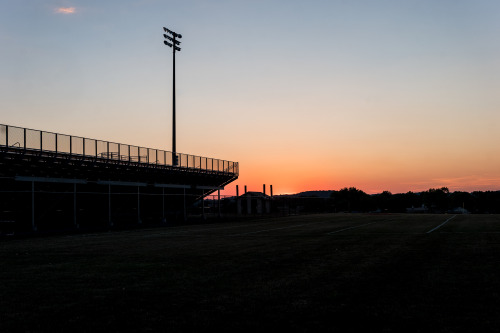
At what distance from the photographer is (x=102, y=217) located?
135 ft

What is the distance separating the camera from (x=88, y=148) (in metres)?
37.0

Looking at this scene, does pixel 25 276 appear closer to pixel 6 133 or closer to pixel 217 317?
pixel 217 317

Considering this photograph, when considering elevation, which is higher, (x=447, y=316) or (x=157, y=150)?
(x=157, y=150)

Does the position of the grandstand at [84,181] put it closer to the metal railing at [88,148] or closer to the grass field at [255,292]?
the metal railing at [88,148]

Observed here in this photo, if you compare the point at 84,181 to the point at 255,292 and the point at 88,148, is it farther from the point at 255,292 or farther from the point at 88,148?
the point at 255,292

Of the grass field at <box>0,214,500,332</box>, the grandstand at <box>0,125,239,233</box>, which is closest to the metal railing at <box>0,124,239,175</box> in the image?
the grandstand at <box>0,125,239,233</box>

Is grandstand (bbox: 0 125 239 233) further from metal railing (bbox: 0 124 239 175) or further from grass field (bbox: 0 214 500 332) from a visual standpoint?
grass field (bbox: 0 214 500 332)

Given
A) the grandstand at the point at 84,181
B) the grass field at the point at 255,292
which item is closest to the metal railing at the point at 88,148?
the grandstand at the point at 84,181

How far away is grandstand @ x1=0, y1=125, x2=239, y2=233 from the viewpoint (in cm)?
3109

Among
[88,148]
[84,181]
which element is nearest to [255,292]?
[84,181]

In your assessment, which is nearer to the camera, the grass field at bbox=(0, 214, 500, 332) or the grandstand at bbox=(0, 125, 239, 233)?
the grass field at bbox=(0, 214, 500, 332)

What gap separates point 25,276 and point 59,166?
25.7m

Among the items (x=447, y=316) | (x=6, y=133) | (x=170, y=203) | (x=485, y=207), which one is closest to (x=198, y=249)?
(x=447, y=316)

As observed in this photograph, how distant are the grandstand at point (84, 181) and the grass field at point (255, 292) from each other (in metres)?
18.4
